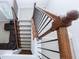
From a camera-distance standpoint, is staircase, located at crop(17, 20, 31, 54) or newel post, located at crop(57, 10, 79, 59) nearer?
newel post, located at crop(57, 10, 79, 59)

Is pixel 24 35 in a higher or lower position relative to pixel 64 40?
higher

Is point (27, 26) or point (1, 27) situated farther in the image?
point (1, 27)

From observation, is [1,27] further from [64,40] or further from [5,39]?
[64,40]

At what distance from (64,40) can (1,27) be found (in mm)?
6511

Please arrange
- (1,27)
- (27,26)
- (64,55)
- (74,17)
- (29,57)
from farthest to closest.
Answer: (1,27) → (27,26) → (29,57) → (64,55) → (74,17)

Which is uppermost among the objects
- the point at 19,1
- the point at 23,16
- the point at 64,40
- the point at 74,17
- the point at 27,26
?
the point at 19,1

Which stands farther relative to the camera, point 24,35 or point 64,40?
point 24,35

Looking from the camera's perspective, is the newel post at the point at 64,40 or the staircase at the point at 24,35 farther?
the staircase at the point at 24,35

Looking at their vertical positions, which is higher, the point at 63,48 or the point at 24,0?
the point at 24,0

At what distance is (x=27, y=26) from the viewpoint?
564cm

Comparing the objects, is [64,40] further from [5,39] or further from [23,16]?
[5,39]

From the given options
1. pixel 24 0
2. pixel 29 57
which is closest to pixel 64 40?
pixel 29 57

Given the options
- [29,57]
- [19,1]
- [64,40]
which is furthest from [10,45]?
[64,40]

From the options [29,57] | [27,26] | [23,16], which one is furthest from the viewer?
[23,16]
